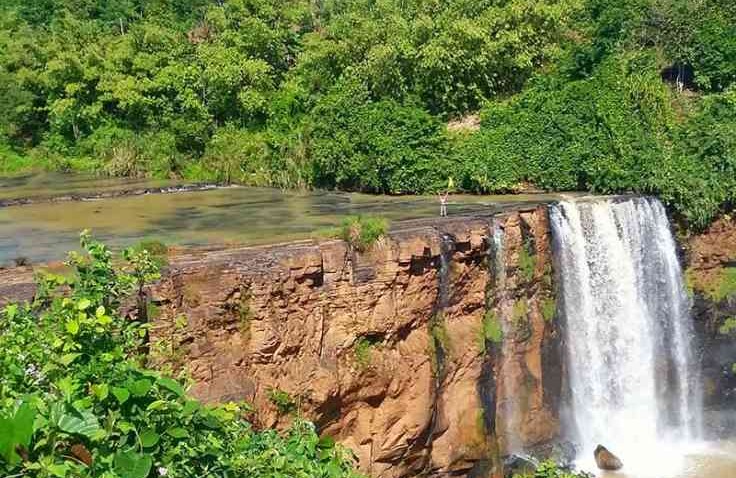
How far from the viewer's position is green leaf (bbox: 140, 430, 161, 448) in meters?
3.82

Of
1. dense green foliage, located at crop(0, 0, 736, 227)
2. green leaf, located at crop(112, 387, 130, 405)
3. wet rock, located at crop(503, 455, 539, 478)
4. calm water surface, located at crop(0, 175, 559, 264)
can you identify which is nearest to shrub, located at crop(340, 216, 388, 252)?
calm water surface, located at crop(0, 175, 559, 264)

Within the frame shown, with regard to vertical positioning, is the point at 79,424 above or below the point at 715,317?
above

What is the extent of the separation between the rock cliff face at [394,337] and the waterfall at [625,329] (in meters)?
0.68

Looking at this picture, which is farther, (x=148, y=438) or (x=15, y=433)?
(x=148, y=438)

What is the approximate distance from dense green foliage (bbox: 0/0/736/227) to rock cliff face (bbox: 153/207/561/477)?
213 inches

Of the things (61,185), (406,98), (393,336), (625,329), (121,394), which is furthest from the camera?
(61,185)

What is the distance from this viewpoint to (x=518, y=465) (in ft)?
48.8

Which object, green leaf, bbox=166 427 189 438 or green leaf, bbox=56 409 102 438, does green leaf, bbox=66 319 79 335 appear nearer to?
green leaf, bbox=56 409 102 438

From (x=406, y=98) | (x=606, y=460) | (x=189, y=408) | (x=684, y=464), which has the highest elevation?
(x=406, y=98)

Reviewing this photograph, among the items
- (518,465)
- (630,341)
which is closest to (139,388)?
(518,465)

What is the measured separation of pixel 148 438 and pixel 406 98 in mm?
19807

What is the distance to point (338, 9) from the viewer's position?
32719 mm

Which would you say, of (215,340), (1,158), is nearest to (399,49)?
(215,340)

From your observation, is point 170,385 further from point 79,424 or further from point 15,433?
point 15,433
